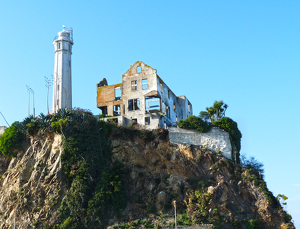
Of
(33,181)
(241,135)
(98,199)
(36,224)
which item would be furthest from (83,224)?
(241,135)

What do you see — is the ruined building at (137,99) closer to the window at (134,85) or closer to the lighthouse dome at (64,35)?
the window at (134,85)

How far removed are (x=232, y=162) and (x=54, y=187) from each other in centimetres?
1667

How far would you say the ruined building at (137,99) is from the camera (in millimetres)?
41906

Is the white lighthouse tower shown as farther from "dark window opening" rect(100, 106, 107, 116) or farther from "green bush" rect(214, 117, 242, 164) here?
"green bush" rect(214, 117, 242, 164)

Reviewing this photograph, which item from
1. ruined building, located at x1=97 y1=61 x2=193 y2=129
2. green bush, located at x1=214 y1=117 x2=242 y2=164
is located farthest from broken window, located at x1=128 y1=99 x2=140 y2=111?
green bush, located at x1=214 y1=117 x2=242 y2=164

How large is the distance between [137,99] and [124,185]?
1109cm

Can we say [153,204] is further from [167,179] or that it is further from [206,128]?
[206,128]

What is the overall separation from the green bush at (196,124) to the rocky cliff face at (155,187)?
1.83 m

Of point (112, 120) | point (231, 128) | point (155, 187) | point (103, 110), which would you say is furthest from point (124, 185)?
point (103, 110)

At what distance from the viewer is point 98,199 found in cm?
3284

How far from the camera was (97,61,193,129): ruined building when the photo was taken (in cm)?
4191

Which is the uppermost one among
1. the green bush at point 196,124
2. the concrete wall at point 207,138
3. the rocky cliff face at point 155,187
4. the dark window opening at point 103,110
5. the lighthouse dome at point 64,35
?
the lighthouse dome at point 64,35

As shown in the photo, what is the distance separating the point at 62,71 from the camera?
149ft

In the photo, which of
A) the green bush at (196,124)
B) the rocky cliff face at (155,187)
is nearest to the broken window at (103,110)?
the rocky cliff face at (155,187)
